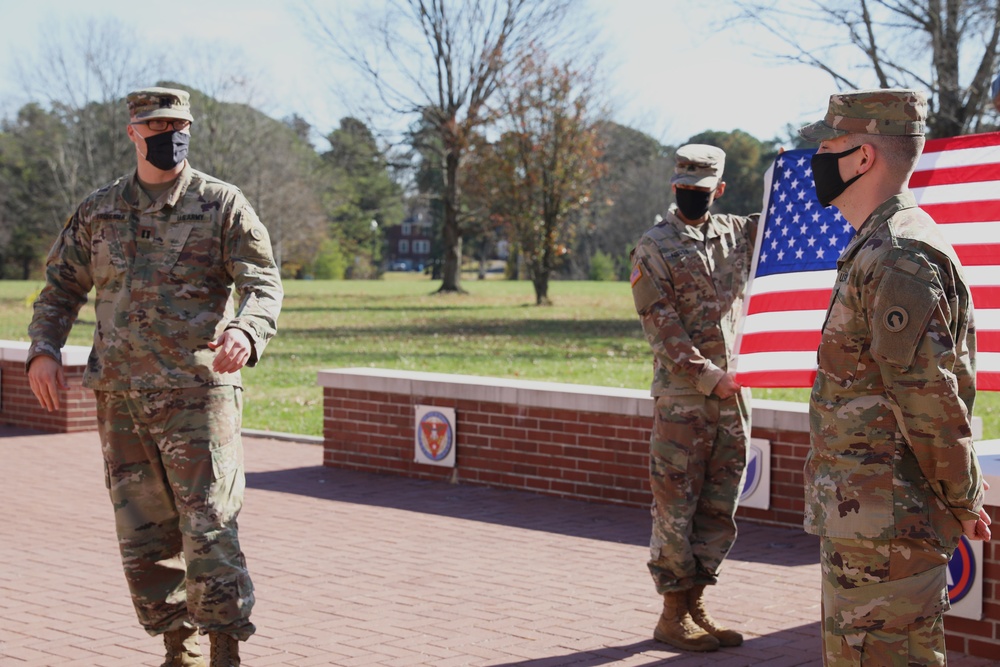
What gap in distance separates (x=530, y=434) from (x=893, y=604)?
18.4ft

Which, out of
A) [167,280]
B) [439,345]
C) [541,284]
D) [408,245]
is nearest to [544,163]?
[541,284]

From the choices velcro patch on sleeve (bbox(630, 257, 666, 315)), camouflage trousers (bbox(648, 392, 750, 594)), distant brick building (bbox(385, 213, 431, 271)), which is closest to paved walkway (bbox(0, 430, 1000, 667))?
camouflage trousers (bbox(648, 392, 750, 594))

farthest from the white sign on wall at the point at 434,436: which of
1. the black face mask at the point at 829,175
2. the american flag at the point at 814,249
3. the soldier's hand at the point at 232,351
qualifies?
the black face mask at the point at 829,175

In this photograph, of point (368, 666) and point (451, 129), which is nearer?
point (368, 666)

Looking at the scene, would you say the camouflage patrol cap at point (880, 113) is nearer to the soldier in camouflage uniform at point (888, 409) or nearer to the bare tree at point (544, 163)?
the soldier in camouflage uniform at point (888, 409)

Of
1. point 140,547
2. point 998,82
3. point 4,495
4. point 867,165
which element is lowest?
point 4,495

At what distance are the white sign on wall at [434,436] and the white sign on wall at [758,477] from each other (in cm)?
239

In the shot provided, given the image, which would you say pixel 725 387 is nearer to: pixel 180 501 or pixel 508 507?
pixel 180 501

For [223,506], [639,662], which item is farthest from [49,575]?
[639,662]

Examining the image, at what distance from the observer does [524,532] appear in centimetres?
748

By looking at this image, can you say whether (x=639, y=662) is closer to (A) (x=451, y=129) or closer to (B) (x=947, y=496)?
(B) (x=947, y=496)

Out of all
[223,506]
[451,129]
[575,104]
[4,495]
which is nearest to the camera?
[223,506]

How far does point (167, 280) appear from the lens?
4.51 metres

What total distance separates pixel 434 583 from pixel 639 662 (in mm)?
1581
